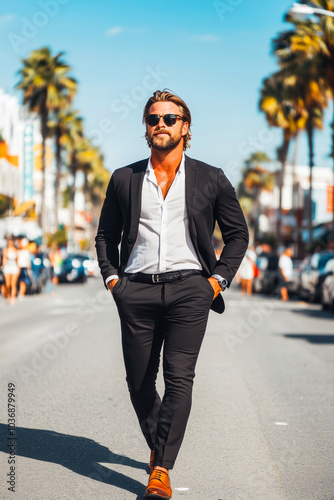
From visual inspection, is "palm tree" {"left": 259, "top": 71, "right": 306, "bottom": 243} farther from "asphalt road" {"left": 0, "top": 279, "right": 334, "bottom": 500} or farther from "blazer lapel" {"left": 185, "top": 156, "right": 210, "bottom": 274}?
"blazer lapel" {"left": 185, "top": 156, "right": 210, "bottom": 274}

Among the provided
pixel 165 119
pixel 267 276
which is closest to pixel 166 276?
pixel 165 119

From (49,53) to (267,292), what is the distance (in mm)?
19011

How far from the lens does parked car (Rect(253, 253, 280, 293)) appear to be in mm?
29391

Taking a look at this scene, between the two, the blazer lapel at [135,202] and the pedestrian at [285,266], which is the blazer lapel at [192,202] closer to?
the blazer lapel at [135,202]

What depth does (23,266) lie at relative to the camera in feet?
81.0

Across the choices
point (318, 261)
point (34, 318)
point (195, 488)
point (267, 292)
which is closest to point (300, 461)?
point (195, 488)

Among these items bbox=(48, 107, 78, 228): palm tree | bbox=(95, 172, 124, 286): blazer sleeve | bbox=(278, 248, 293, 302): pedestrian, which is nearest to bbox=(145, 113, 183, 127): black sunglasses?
bbox=(95, 172, 124, 286): blazer sleeve

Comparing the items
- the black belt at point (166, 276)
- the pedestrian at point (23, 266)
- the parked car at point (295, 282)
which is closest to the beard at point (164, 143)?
the black belt at point (166, 276)

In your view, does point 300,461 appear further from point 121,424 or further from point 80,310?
point 80,310

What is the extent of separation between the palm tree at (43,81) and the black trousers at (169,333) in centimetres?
3824

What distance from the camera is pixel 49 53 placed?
137 ft

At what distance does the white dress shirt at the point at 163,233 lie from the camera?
4.41 meters

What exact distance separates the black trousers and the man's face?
2.41 feet

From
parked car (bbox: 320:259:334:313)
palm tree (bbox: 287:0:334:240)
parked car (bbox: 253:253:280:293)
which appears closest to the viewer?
parked car (bbox: 320:259:334:313)
